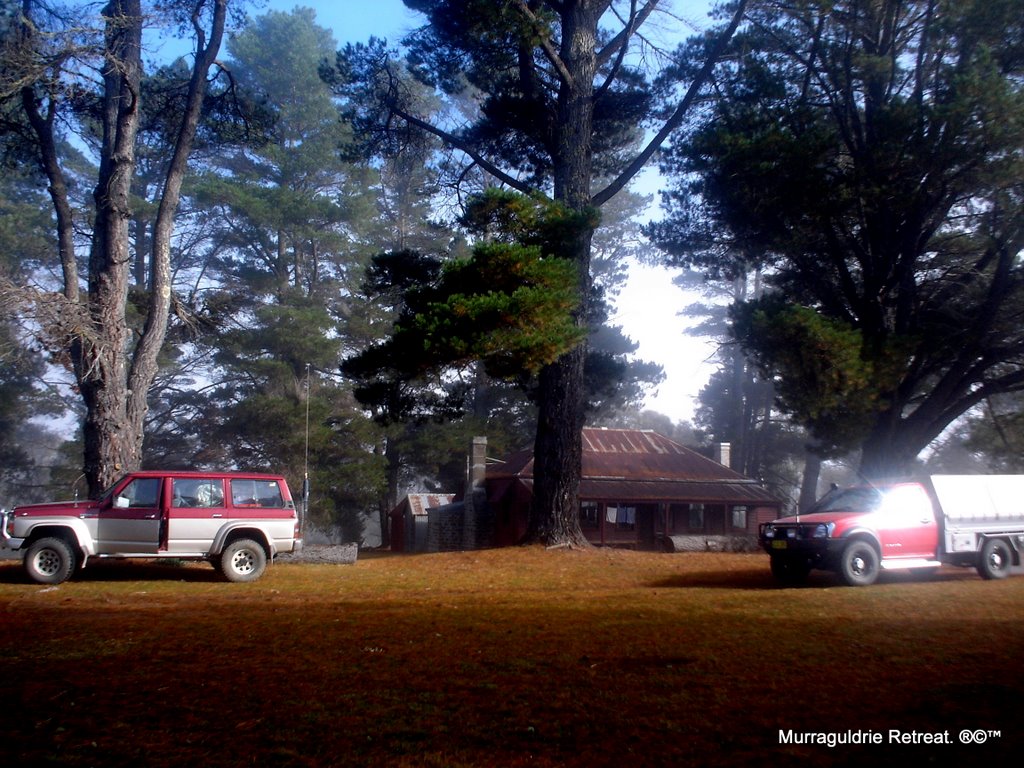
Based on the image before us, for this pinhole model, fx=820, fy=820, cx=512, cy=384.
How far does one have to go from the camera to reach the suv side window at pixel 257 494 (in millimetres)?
13883

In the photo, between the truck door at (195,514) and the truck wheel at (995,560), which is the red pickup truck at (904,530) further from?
the truck door at (195,514)

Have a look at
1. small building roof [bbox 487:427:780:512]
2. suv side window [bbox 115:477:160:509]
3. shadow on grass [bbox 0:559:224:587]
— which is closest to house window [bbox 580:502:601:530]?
small building roof [bbox 487:427:780:512]

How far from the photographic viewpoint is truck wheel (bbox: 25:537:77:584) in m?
12.6

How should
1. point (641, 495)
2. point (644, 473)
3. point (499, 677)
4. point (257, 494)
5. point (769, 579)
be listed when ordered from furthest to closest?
point (644, 473) < point (641, 495) < point (769, 579) < point (257, 494) < point (499, 677)

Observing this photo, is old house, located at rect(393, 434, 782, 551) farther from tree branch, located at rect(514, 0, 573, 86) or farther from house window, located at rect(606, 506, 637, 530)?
tree branch, located at rect(514, 0, 573, 86)

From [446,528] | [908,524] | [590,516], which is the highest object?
[908,524]

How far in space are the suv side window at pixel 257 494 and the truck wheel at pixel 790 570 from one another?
864cm

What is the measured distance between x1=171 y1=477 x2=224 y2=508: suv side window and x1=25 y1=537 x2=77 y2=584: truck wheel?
169 centimetres

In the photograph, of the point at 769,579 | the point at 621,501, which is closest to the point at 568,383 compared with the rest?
the point at 769,579

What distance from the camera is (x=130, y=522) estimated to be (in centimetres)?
1309

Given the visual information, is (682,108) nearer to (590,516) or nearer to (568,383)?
(568,383)

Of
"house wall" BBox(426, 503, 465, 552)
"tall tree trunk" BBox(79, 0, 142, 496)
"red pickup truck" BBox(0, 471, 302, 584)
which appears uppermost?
"tall tree trunk" BBox(79, 0, 142, 496)

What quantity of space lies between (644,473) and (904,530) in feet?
73.0

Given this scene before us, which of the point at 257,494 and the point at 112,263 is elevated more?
the point at 112,263
